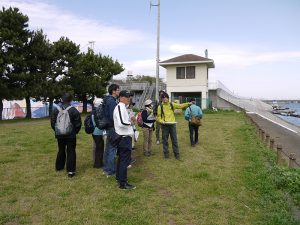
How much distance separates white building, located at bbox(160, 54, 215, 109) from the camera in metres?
33.3

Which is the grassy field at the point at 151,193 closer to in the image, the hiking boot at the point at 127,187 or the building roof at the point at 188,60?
the hiking boot at the point at 127,187

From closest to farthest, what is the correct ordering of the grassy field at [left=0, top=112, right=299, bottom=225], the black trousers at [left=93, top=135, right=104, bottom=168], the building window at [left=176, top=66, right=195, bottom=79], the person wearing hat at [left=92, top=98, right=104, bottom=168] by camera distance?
1. the grassy field at [left=0, top=112, right=299, bottom=225]
2. the person wearing hat at [left=92, top=98, right=104, bottom=168]
3. the black trousers at [left=93, top=135, right=104, bottom=168]
4. the building window at [left=176, top=66, right=195, bottom=79]

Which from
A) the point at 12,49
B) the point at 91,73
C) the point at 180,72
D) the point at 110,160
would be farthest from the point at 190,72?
the point at 110,160

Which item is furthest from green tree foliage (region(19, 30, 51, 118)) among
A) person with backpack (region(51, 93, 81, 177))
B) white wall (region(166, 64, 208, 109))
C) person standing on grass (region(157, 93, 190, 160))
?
person with backpack (region(51, 93, 81, 177))

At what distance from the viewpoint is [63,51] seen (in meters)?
27.4

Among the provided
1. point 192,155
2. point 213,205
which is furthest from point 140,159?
point 213,205

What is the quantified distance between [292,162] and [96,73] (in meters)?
26.0

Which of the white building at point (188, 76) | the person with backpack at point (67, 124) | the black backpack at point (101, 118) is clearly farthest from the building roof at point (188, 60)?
the person with backpack at point (67, 124)

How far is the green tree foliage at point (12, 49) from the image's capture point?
72.5 feet

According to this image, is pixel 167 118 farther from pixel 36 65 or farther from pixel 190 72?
pixel 190 72

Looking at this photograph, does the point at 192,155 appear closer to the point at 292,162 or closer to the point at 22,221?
the point at 292,162

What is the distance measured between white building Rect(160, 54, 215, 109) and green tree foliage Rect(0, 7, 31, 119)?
14710 mm

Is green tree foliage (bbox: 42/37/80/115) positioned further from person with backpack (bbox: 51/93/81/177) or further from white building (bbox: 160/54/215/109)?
person with backpack (bbox: 51/93/81/177)

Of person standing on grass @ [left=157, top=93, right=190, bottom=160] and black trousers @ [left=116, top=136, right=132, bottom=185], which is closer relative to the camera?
black trousers @ [left=116, top=136, right=132, bottom=185]
